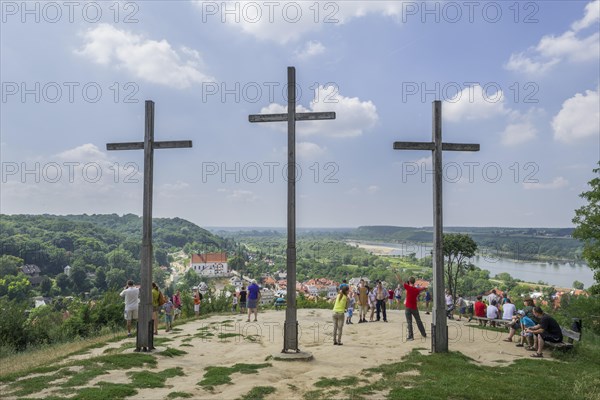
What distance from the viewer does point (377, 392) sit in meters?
7.29

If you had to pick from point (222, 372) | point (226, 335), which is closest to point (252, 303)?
point (226, 335)

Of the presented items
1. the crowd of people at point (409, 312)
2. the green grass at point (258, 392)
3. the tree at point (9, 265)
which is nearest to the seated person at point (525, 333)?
the crowd of people at point (409, 312)

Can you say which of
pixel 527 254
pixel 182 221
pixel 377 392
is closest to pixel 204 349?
pixel 377 392

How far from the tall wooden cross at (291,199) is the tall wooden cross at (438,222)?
2.61 meters

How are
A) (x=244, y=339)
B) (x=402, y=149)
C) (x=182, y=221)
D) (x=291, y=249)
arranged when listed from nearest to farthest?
(x=291, y=249) < (x=402, y=149) < (x=244, y=339) < (x=182, y=221)

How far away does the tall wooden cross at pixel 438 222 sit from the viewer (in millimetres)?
10688

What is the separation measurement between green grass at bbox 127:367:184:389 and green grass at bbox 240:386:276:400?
1.75m

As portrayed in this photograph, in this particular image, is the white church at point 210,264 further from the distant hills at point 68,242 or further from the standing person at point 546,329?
the standing person at point 546,329

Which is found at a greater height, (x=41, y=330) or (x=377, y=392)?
(x=377, y=392)

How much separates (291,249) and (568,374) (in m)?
6.41

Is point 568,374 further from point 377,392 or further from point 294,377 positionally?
point 294,377

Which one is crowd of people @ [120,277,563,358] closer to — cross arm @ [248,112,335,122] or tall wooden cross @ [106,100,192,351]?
tall wooden cross @ [106,100,192,351]

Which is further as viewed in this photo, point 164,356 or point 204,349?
point 204,349

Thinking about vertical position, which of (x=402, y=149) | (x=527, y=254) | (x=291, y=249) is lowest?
(x=527, y=254)
